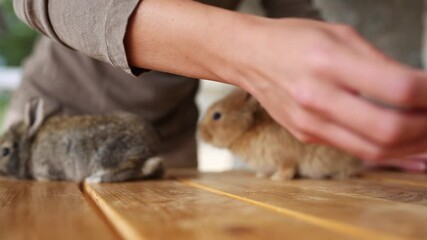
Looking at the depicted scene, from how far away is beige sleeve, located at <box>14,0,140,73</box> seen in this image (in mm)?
985

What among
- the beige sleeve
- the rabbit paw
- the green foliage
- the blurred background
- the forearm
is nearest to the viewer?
the forearm

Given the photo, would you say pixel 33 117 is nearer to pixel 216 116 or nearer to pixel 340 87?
pixel 216 116

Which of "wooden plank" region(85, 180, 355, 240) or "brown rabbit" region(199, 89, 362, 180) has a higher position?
"brown rabbit" region(199, 89, 362, 180)

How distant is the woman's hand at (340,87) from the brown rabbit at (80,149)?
85 cm

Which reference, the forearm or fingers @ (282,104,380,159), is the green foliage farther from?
fingers @ (282,104,380,159)

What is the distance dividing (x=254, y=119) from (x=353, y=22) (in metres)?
0.98

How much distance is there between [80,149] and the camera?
1.60 meters

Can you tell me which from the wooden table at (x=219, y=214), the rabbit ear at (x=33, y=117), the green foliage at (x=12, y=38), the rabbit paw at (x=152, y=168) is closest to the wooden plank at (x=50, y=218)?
the wooden table at (x=219, y=214)

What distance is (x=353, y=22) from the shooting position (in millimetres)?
2377

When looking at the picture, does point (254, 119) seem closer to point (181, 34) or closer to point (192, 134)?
point (192, 134)

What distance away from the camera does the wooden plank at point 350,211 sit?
24.6 inches

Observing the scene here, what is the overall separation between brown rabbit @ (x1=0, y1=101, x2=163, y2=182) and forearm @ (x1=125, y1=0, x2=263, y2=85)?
550mm

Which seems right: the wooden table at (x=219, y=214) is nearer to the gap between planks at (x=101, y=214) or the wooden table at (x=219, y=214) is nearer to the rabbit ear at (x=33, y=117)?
the gap between planks at (x=101, y=214)

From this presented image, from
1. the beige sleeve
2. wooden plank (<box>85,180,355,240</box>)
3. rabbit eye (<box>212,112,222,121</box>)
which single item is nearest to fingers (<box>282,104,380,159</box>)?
wooden plank (<box>85,180,355,240</box>)
